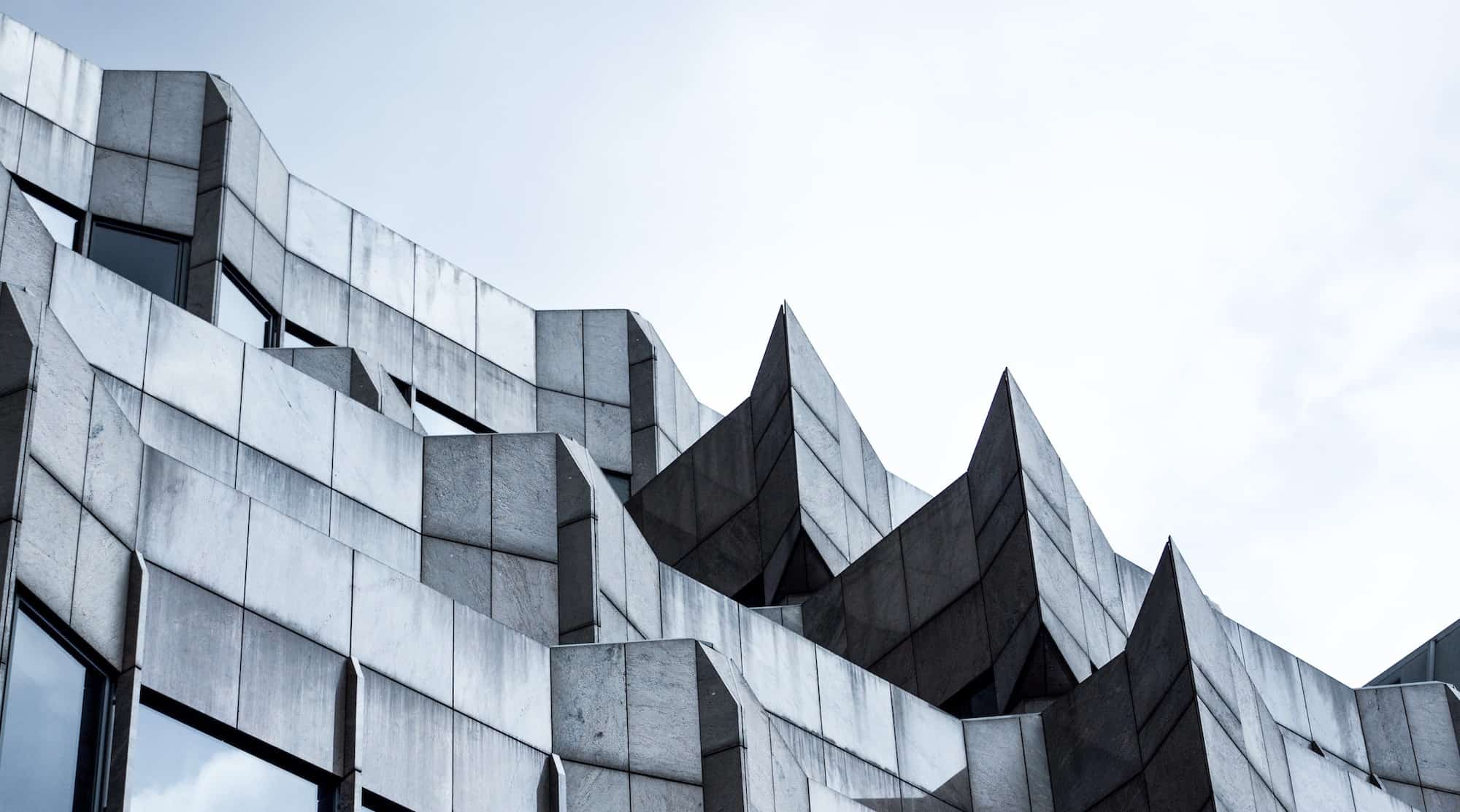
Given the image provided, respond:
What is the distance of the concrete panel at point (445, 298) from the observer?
40562 mm

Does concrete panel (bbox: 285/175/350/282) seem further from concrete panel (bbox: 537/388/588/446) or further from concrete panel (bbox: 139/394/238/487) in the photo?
concrete panel (bbox: 139/394/238/487)

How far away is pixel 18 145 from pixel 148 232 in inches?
96.6

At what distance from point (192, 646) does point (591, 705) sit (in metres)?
5.59

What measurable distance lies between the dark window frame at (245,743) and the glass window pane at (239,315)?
14825 mm

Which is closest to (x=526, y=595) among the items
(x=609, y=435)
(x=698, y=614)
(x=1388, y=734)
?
(x=698, y=614)

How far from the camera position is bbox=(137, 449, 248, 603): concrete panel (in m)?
18.9

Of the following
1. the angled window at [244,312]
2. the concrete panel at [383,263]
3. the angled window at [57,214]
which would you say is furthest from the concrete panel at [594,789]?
the concrete panel at [383,263]

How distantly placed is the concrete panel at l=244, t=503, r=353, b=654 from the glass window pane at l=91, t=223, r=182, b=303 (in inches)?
532

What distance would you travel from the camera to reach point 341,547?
21109mm

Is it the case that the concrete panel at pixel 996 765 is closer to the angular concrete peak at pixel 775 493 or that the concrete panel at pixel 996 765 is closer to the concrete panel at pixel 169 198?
the angular concrete peak at pixel 775 493

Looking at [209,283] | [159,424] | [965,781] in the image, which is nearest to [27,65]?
[209,283]

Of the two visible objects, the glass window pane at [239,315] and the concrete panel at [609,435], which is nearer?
the glass window pane at [239,315]

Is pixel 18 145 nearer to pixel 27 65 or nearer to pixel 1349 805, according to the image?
pixel 27 65

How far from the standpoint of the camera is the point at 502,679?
2234 cm
